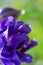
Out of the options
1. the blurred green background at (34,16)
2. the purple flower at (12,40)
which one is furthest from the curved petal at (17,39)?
the blurred green background at (34,16)

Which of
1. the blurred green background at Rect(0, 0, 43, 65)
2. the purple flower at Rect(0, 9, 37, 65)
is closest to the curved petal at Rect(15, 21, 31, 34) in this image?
the purple flower at Rect(0, 9, 37, 65)

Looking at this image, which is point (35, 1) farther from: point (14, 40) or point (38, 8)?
point (14, 40)

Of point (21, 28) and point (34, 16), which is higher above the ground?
point (34, 16)

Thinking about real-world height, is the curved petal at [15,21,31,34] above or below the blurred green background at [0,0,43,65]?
below

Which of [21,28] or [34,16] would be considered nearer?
[21,28]

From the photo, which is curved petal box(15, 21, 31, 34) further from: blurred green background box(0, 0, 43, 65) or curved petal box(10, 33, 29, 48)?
blurred green background box(0, 0, 43, 65)

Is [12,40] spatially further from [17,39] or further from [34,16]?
[34,16]

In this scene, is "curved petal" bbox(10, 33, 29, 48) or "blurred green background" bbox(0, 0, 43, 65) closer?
"curved petal" bbox(10, 33, 29, 48)

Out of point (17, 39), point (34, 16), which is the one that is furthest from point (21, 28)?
point (34, 16)

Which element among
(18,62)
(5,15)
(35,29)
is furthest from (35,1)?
(18,62)
